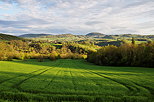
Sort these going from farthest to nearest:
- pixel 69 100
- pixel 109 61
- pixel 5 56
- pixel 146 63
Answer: pixel 5 56 → pixel 109 61 → pixel 146 63 → pixel 69 100

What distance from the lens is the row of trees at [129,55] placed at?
2618 inches

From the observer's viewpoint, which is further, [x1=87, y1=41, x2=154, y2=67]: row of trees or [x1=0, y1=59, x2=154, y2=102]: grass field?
[x1=87, y1=41, x2=154, y2=67]: row of trees

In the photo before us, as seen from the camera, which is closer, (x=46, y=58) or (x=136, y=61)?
(x=136, y=61)

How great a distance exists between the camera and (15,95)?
1348cm

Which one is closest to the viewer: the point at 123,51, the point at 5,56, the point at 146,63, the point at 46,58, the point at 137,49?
the point at 146,63

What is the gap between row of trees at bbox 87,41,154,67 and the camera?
218 ft

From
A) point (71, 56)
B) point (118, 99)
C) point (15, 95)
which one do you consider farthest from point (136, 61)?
point (71, 56)

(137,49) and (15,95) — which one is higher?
(137,49)

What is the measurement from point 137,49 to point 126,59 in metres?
8.80

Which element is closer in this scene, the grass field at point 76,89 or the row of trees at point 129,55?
the grass field at point 76,89

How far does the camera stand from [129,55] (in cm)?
7456

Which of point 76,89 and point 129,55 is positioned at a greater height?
point 129,55

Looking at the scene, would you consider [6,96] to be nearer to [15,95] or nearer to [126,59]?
[15,95]

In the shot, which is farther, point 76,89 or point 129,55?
point 129,55
